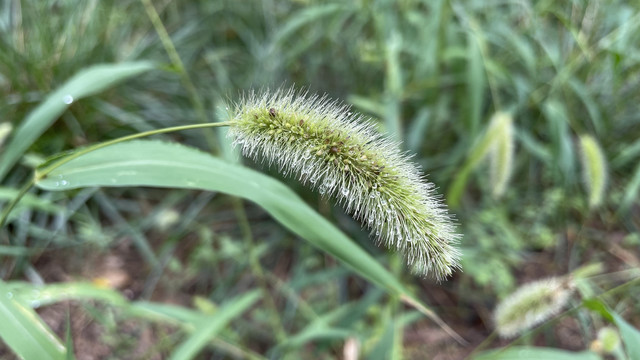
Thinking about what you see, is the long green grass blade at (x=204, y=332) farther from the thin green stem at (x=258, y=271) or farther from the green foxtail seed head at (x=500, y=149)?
the green foxtail seed head at (x=500, y=149)

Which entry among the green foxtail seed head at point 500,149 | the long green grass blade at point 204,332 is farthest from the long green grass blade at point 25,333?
the green foxtail seed head at point 500,149

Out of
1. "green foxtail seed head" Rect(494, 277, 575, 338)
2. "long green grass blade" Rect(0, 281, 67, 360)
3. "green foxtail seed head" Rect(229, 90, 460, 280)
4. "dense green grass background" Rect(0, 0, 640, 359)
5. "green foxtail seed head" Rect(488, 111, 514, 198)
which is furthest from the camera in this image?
"dense green grass background" Rect(0, 0, 640, 359)

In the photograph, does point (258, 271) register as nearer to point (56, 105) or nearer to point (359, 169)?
point (56, 105)

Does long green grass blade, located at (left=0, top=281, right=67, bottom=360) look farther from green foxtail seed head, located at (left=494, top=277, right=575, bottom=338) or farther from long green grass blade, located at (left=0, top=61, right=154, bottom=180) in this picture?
green foxtail seed head, located at (left=494, top=277, right=575, bottom=338)

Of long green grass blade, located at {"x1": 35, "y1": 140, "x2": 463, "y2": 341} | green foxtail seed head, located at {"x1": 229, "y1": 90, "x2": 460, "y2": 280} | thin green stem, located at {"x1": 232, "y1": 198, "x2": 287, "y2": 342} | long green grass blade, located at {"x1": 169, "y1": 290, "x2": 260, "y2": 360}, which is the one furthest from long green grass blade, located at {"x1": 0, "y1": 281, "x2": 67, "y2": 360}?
thin green stem, located at {"x1": 232, "y1": 198, "x2": 287, "y2": 342}

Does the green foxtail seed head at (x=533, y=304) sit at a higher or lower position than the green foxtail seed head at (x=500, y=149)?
lower

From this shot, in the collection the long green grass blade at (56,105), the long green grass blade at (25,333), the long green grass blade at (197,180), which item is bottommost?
the long green grass blade at (25,333)
